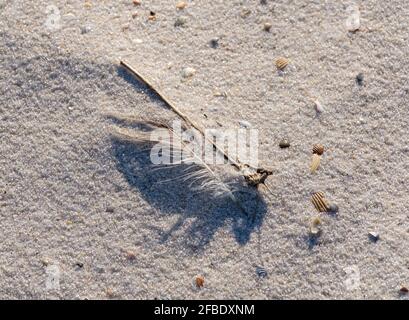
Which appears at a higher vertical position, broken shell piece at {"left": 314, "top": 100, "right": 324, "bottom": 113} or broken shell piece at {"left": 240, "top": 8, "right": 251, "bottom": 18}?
broken shell piece at {"left": 240, "top": 8, "right": 251, "bottom": 18}

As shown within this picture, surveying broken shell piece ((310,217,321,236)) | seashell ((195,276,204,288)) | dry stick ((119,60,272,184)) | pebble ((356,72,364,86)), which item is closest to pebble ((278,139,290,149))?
dry stick ((119,60,272,184))

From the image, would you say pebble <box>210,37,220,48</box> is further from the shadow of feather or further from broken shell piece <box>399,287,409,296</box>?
broken shell piece <box>399,287,409,296</box>

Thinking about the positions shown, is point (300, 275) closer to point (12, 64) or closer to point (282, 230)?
point (282, 230)

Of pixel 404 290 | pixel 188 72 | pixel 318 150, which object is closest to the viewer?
pixel 404 290

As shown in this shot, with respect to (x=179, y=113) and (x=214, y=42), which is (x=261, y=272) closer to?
(x=179, y=113)

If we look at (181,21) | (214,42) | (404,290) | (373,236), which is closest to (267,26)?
(214,42)

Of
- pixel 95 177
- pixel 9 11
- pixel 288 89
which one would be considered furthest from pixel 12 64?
pixel 288 89

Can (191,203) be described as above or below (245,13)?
below
